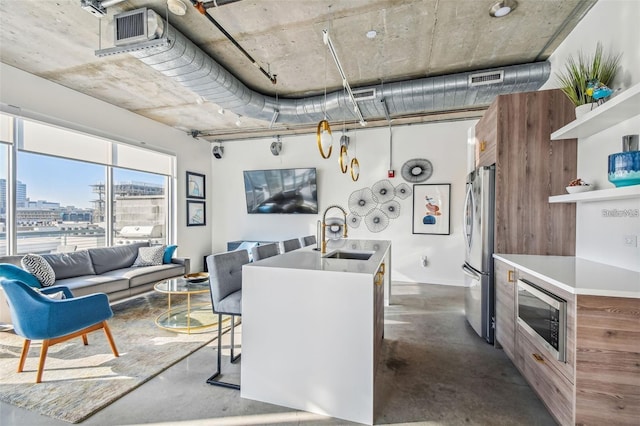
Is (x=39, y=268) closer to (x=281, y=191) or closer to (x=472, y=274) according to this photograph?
(x=281, y=191)

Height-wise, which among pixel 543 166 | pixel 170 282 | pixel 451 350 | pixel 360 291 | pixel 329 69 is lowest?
pixel 451 350

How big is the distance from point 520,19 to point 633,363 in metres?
2.89

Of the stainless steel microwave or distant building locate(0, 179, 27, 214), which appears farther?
distant building locate(0, 179, 27, 214)

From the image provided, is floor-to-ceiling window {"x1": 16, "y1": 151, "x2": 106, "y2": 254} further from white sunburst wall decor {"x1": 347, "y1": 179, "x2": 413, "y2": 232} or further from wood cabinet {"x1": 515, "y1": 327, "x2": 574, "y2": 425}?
wood cabinet {"x1": 515, "y1": 327, "x2": 574, "y2": 425}

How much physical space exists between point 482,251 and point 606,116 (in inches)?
59.0

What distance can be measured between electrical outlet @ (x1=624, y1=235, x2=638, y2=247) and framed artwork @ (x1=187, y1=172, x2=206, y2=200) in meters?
6.67

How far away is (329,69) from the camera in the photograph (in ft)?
12.0

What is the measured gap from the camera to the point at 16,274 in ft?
10.4

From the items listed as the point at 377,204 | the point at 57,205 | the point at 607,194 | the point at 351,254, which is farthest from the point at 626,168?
the point at 57,205

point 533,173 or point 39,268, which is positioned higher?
point 533,173

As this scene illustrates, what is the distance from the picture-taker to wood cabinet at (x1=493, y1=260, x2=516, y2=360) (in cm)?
247

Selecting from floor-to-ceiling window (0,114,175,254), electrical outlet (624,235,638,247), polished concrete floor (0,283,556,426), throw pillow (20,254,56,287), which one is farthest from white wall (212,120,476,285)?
throw pillow (20,254,56,287)

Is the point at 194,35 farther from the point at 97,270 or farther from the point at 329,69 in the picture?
the point at 97,270

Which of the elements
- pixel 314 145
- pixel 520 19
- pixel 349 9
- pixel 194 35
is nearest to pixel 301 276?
pixel 349 9
